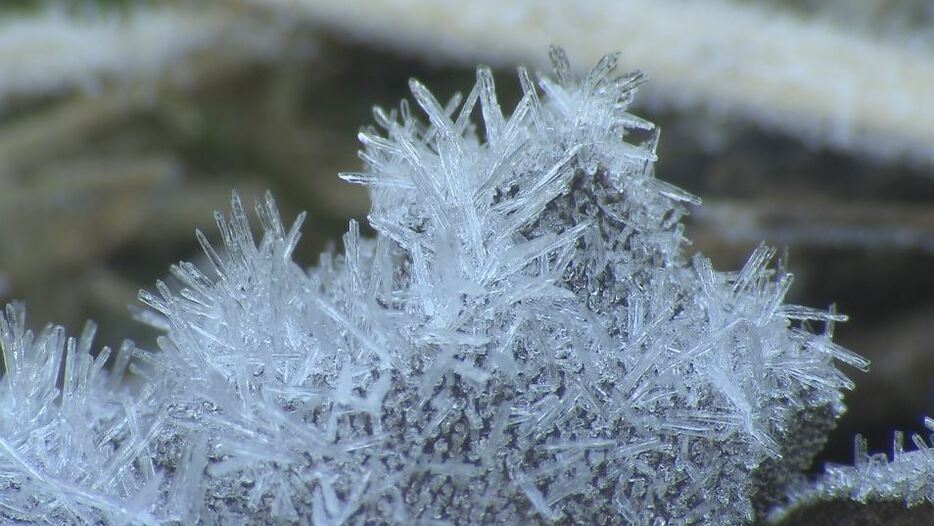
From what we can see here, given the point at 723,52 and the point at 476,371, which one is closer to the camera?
the point at 476,371

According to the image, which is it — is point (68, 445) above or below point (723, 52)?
below

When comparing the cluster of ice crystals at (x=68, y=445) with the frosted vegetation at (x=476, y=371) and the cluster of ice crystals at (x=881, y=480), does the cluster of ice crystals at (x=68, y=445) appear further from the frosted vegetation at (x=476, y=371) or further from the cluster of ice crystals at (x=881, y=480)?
the cluster of ice crystals at (x=881, y=480)

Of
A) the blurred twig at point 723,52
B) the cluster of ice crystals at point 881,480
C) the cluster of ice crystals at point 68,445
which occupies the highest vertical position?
the blurred twig at point 723,52

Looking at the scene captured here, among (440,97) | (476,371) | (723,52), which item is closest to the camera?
(476,371)

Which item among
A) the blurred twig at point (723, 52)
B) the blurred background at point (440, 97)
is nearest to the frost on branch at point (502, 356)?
the blurred background at point (440, 97)

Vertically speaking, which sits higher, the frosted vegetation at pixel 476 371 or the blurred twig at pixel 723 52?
the blurred twig at pixel 723 52

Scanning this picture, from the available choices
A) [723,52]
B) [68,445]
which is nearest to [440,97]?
[723,52]

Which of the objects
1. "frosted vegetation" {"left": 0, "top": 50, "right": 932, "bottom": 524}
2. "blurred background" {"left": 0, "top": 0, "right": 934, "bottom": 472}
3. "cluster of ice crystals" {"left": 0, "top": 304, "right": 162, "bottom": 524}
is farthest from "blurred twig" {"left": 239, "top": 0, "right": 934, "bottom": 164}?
"cluster of ice crystals" {"left": 0, "top": 304, "right": 162, "bottom": 524}

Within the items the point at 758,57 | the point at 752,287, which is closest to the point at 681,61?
the point at 758,57

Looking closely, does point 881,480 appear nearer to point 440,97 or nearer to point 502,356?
point 502,356
